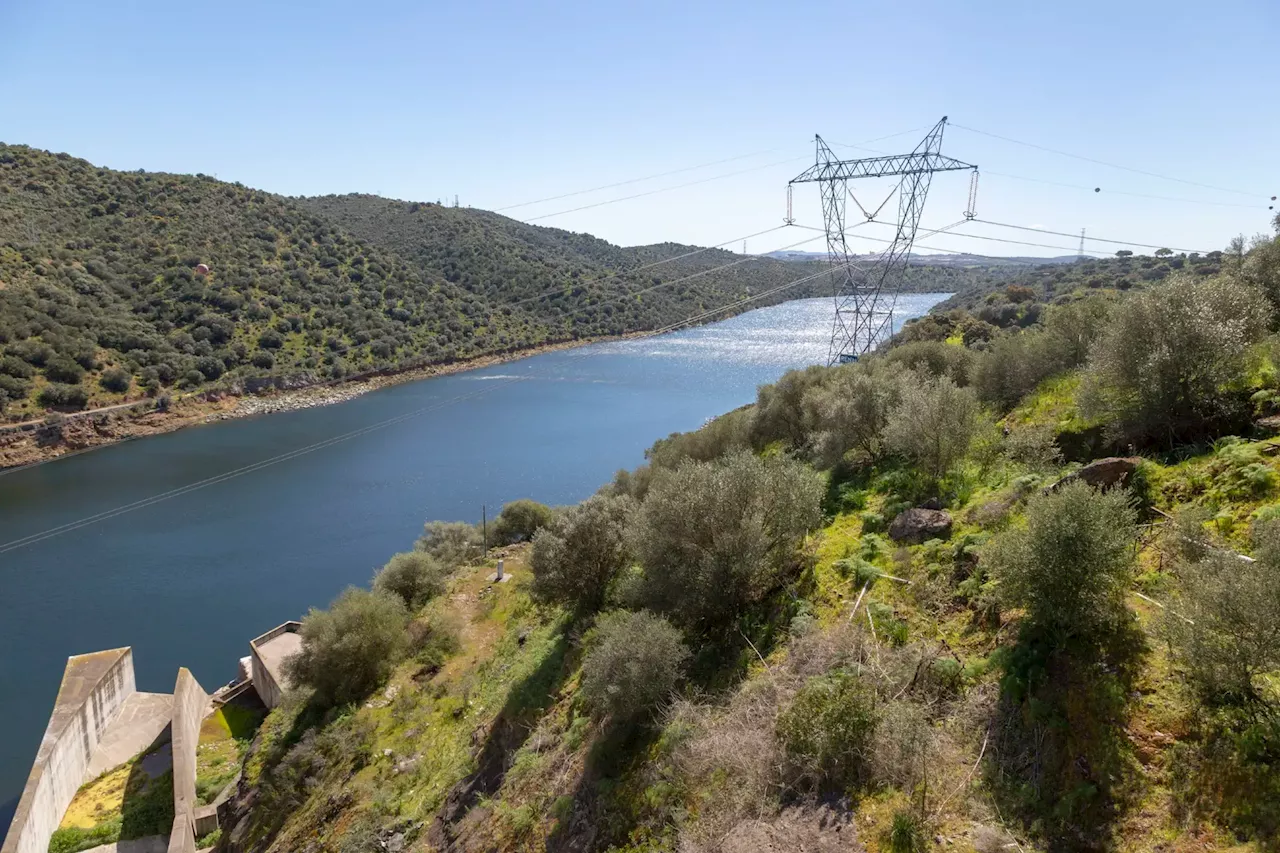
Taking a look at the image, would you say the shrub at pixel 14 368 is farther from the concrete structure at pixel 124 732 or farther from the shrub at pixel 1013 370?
the shrub at pixel 1013 370

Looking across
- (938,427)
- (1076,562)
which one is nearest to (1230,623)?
(1076,562)

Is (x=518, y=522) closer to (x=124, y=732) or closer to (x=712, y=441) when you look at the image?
(x=712, y=441)

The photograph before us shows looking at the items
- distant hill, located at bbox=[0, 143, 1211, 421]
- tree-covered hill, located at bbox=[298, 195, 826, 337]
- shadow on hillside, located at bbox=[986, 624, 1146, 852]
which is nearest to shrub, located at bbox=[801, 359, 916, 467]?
shadow on hillside, located at bbox=[986, 624, 1146, 852]

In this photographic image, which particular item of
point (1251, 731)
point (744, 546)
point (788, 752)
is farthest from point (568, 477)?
point (1251, 731)

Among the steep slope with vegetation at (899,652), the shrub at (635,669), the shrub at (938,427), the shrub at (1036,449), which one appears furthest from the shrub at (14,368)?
the shrub at (1036,449)

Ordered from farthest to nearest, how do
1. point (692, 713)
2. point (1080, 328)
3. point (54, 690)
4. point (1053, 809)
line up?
point (54, 690) < point (1080, 328) < point (692, 713) < point (1053, 809)

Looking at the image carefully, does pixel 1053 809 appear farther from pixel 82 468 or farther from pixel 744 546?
pixel 82 468
